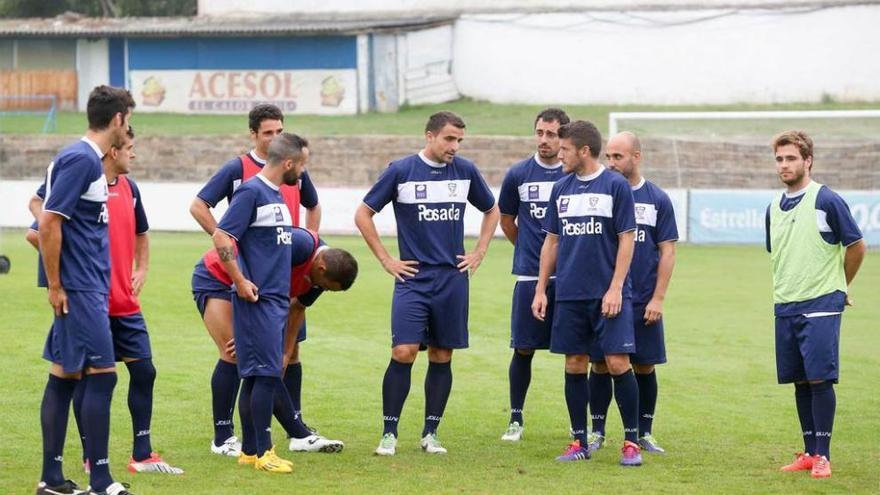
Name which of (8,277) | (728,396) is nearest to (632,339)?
(728,396)

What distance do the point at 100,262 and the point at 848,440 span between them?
5.50 metres

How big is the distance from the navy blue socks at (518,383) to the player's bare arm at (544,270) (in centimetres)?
80

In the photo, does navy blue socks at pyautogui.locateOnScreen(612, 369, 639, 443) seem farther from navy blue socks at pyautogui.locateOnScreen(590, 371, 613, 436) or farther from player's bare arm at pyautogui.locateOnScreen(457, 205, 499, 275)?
player's bare arm at pyautogui.locateOnScreen(457, 205, 499, 275)

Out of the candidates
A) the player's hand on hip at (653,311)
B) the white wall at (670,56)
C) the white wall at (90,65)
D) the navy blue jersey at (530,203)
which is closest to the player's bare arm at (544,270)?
the navy blue jersey at (530,203)

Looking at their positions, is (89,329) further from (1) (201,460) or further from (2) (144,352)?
(1) (201,460)

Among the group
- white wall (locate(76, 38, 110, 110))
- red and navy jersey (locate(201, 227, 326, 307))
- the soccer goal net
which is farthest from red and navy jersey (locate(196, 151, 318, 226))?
white wall (locate(76, 38, 110, 110))

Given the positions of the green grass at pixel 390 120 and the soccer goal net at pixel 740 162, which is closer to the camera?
the soccer goal net at pixel 740 162

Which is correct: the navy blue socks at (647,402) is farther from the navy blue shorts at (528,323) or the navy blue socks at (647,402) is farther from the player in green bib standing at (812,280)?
the player in green bib standing at (812,280)

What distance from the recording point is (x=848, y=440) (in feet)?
32.2

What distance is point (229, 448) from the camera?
30.2 ft

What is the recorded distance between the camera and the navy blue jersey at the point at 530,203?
1022 centimetres

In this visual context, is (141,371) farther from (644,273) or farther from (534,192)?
(644,273)

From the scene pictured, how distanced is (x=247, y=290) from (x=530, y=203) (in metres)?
2.72

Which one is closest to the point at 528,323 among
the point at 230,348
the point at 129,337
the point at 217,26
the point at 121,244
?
the point at 230,348
